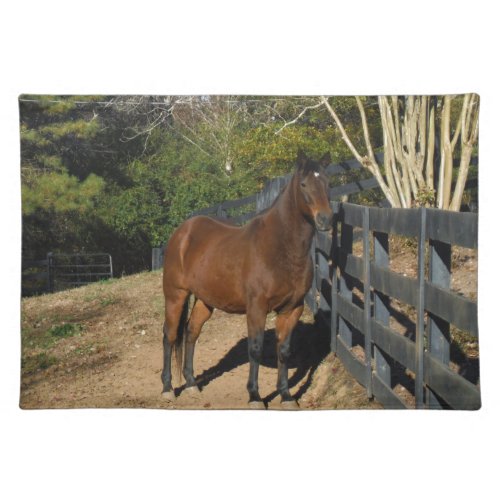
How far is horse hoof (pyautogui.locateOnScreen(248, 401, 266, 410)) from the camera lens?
19.4ft

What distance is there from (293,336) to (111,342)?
1465mm

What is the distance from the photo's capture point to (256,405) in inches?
233

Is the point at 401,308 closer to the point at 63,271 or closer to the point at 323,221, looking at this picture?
the point at 323,221

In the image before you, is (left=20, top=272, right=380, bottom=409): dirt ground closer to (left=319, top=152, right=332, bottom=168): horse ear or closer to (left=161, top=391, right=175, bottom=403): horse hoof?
(left=161, top=391, right=175, bottom=403): horse hoof

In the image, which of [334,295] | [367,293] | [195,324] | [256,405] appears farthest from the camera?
[334,295]

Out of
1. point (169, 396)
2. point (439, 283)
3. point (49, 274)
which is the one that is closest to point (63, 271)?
point (49, 274)

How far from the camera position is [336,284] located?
6820mm

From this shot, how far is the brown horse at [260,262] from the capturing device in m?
5.85

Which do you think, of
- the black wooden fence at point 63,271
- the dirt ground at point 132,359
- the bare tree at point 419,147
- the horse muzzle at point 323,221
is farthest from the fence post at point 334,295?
the black wooden fence at point 63,271

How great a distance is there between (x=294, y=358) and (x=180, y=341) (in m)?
0.96

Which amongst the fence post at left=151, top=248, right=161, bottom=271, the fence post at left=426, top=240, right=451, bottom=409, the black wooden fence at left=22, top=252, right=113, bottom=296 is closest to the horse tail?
the fence post at left=151, top=248, right=161, bottom=271

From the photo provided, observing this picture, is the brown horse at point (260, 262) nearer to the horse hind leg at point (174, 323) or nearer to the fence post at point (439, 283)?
the horse hind leg at point (174, 323)

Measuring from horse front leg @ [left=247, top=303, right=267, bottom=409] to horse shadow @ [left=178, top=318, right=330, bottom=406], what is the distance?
10 cm

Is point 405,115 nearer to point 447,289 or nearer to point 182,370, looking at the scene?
point 447,289
